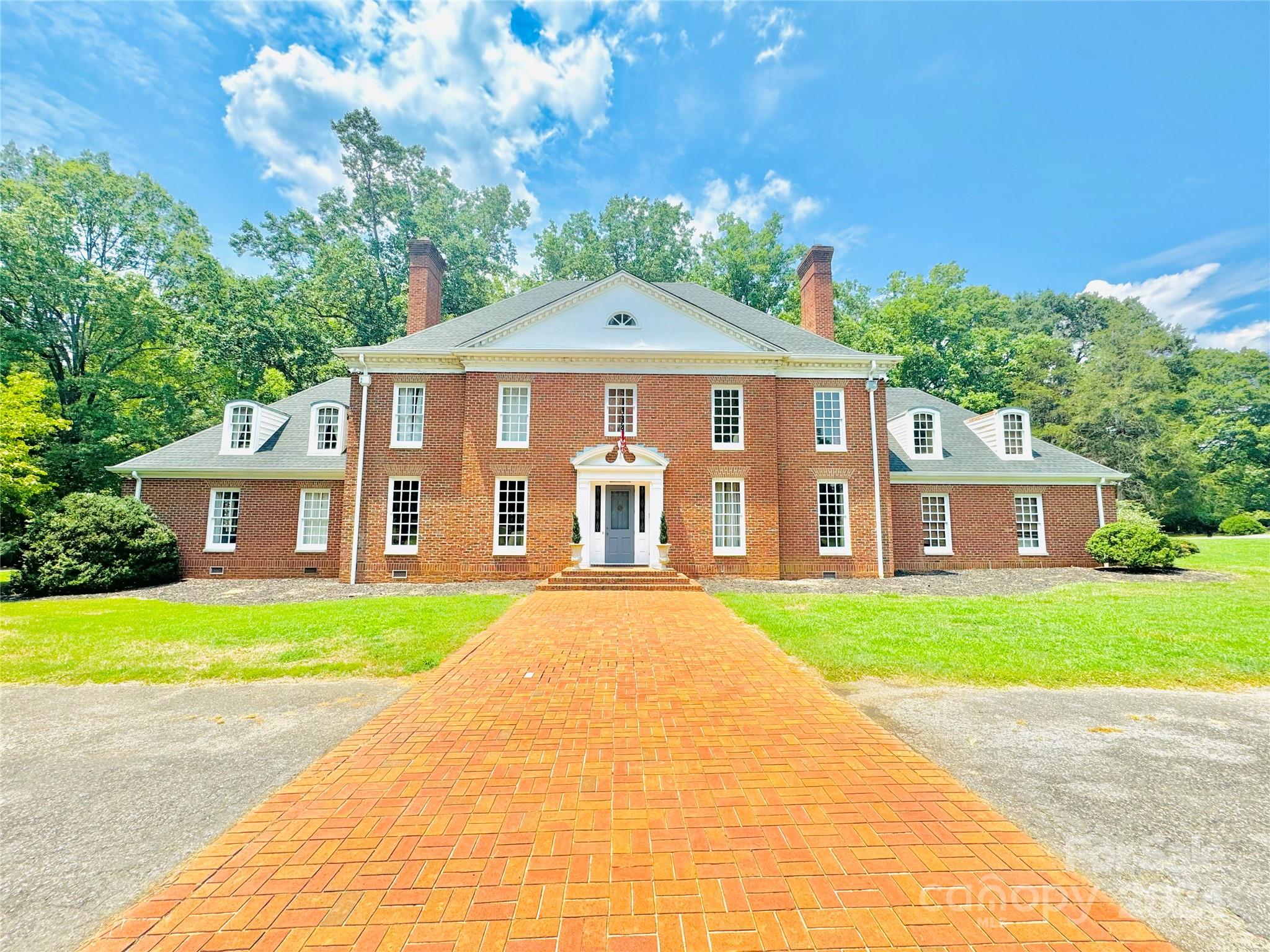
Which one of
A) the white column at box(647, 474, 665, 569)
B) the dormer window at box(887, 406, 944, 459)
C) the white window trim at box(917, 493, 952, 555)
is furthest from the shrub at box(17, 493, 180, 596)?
the dormer window at box(887, 406, 944, 459)

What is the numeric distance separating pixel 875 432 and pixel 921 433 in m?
3.66

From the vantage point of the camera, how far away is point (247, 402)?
17984 millimetres

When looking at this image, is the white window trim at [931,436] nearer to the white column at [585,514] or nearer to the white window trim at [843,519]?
the white window trim at [843,519]

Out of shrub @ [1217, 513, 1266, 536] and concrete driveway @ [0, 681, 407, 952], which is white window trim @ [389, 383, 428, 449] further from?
shrub @ [1217, 513, 1266, 536]

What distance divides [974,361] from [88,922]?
3884cm

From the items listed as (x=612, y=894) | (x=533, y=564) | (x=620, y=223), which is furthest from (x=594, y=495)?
(x=620, y=223)

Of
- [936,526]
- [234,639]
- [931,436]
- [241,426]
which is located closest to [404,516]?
[241,426]

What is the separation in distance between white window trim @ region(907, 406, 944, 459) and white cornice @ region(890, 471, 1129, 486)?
94 cm

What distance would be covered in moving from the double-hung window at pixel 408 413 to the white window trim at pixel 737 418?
927cm

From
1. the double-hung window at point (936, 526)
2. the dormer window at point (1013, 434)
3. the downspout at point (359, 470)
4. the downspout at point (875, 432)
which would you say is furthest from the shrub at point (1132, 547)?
the downspout at point (359, 470)

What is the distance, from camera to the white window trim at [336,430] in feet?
59.0

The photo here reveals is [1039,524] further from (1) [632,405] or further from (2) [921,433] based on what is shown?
(1) [632,405]

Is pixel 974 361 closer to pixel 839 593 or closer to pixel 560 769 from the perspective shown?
pixel 839 593

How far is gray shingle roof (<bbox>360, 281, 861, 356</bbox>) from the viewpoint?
16.7 m
